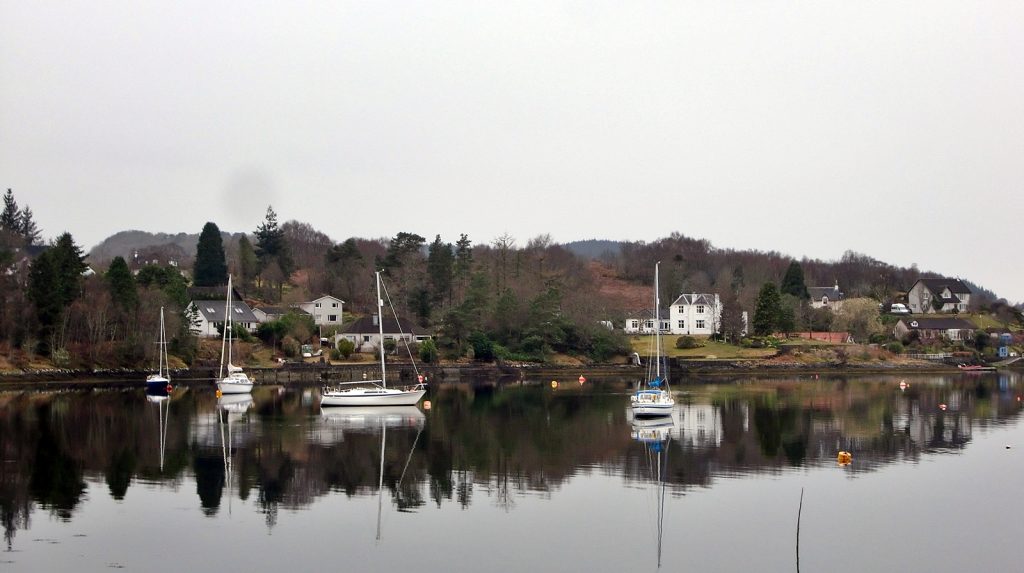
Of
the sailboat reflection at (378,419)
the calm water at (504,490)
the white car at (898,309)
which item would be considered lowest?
the calm water at (504,490)

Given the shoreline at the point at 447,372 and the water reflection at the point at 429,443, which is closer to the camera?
the water reflection at the point at 429,443

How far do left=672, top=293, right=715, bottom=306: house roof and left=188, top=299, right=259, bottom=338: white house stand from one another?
161ft

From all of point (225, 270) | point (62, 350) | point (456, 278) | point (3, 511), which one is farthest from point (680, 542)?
point (225, 270)

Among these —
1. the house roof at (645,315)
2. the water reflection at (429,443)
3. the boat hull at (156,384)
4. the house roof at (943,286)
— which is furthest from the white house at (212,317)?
the house roof at (943,286)

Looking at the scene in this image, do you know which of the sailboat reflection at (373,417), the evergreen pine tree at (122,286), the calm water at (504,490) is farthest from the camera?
the evergreen pine tree at (122,286)

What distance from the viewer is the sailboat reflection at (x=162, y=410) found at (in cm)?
3835

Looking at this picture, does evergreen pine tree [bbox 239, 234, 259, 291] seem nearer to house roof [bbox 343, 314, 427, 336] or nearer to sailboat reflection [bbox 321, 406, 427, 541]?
house roof [bbox 343, 314, 427, 336]

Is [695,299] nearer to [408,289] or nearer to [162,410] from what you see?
[408,289]

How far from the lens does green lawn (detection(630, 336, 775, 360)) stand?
320 ft

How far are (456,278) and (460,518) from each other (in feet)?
292

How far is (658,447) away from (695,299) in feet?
255

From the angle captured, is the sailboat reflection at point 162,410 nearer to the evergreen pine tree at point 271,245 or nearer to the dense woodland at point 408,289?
the dense woodland at point 408,289

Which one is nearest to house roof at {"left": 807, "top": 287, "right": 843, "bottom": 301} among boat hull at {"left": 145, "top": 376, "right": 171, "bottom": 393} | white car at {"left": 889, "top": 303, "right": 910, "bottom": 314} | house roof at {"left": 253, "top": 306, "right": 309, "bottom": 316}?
white car at {"left": 889, "top": 303, "right": 910, "bottom": 314}

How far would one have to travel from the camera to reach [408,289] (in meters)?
107
